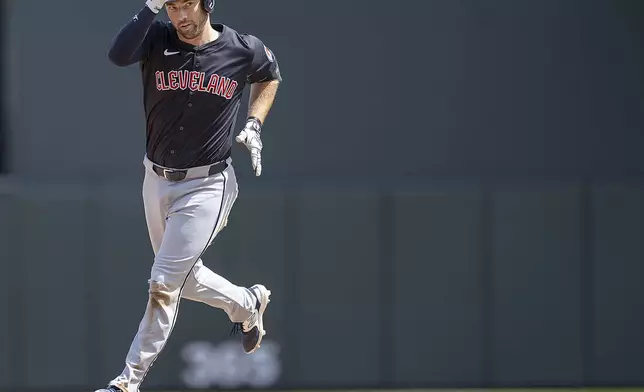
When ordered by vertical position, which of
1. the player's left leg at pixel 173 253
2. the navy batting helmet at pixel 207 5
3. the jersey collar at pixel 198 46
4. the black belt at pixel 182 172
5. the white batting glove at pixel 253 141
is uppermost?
the navy batting helmet at pixel 207 5

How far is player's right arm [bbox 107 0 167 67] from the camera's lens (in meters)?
5.20

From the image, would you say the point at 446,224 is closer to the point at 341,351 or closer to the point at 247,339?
the point at 341,351

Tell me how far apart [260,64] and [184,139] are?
512 millimetres

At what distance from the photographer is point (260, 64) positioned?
5.72 m

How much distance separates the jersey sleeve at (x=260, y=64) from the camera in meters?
5.70

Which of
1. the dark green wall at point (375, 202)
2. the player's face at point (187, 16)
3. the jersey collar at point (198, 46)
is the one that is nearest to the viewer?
the player's face at point (187, 16)

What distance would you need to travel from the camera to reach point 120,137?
740cm

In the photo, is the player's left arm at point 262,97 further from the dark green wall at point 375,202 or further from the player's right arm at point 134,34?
the dark green wall at point 375,202

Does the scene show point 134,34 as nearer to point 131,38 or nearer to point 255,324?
point 131,38

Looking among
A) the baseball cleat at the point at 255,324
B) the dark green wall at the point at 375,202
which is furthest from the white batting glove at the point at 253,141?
the dark green wall at the point at 375,202

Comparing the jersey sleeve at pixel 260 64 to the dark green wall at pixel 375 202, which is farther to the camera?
the dark green wall at pixel 375 202

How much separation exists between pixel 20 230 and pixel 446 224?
251 centimetres

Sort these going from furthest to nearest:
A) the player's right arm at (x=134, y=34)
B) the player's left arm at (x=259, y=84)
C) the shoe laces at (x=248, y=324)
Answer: the shoe laces at (x=248, y=324) → the player's left arm at (x=259, y=84) → the player's right arm at (x=134, y=34)

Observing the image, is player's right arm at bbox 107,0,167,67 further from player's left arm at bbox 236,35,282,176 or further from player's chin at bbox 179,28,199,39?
player's left arm at bbox 236,35,282,176
